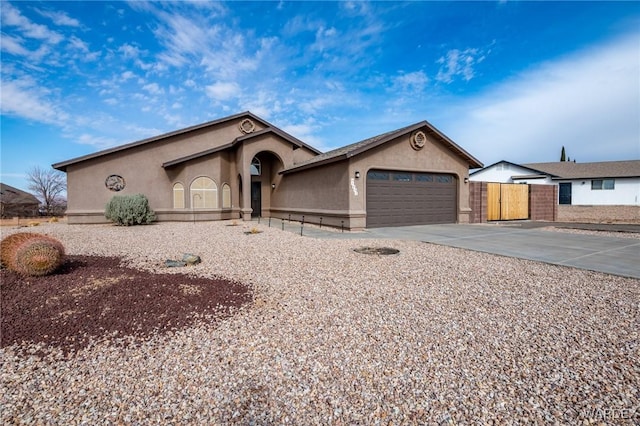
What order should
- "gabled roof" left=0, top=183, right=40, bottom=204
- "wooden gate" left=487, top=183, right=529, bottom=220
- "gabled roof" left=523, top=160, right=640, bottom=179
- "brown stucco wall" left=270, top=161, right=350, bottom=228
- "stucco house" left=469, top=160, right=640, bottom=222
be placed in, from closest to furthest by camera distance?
1. "brown stucco wall" left=270, top=161, right=350, bottom=228
2. "wooden gate" left=487, top=183, right=529, bottom=220
3. "stucco house" left=469, top=160, right=640, bottom=222
4. "gabled roof" left=523, top=160, right=640, bottom=179
5. "gabled roof" left=0, top=183, right=40, bottom=204

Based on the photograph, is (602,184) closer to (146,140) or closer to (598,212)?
(598,212)

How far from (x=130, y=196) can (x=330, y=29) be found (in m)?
13.2

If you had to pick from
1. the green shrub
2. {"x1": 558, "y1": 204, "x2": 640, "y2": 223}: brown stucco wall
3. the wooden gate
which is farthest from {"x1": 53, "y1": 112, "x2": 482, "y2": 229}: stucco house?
{"x1": 558, "y1": 204, "x2": 640, "y2": 223}: brown stucco wall

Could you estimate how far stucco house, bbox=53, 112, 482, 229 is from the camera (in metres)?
13.5

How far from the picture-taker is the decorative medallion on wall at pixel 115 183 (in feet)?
56.0

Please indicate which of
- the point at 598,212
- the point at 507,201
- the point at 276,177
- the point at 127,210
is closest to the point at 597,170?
the point at 598,212

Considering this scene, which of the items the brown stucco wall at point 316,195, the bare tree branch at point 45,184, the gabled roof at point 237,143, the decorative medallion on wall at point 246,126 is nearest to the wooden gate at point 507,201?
the brown stucco wall at point 316,195

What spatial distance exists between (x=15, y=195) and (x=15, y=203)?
696 cm

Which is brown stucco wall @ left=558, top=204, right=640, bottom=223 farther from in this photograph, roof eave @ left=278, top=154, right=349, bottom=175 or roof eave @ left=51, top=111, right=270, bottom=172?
roof eave @ left=51, top=111, right=270, bottom=172

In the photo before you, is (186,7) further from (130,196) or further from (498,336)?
(498,336)

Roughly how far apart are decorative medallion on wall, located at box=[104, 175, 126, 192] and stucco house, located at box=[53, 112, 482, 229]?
5 centimetres

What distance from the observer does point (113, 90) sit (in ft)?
49.9

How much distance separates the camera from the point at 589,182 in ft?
94.5

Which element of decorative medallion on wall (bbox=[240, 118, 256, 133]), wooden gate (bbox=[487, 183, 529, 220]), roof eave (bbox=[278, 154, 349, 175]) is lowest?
wooden gate (bbox=[487, 183, 529, 220])
